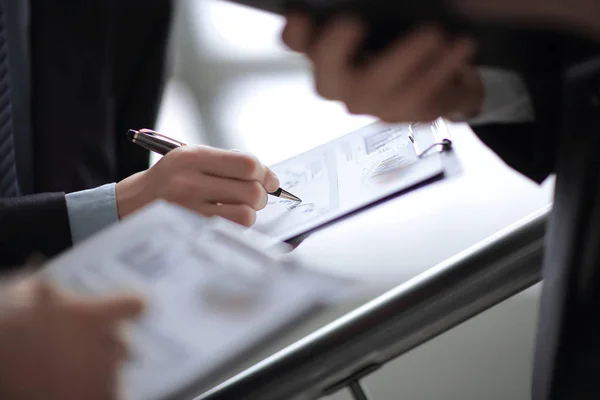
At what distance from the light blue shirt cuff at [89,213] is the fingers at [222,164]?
7 cm

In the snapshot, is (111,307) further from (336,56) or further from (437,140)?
(437,140)

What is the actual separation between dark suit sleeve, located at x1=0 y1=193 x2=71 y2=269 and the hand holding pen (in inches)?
2.3

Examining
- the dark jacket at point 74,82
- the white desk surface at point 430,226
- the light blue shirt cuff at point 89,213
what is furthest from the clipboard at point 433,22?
the white desk surface at point 430,226

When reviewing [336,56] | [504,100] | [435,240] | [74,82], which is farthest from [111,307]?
[435,240]

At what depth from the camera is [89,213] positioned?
597mm

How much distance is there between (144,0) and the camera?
954 millimetres

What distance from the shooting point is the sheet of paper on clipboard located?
50 cm

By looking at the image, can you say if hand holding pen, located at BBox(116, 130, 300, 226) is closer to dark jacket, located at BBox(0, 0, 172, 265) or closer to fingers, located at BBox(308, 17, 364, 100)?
fingers, located at BBox(308, 17, 364, 100)

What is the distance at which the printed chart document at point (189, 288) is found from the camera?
27 cm

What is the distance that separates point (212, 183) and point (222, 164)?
0.06 ft

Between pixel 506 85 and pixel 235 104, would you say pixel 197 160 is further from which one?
pixel 235 104

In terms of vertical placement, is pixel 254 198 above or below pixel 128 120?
below

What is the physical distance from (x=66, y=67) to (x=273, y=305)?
683mm

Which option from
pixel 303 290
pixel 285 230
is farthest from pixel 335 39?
pixel 285 230
